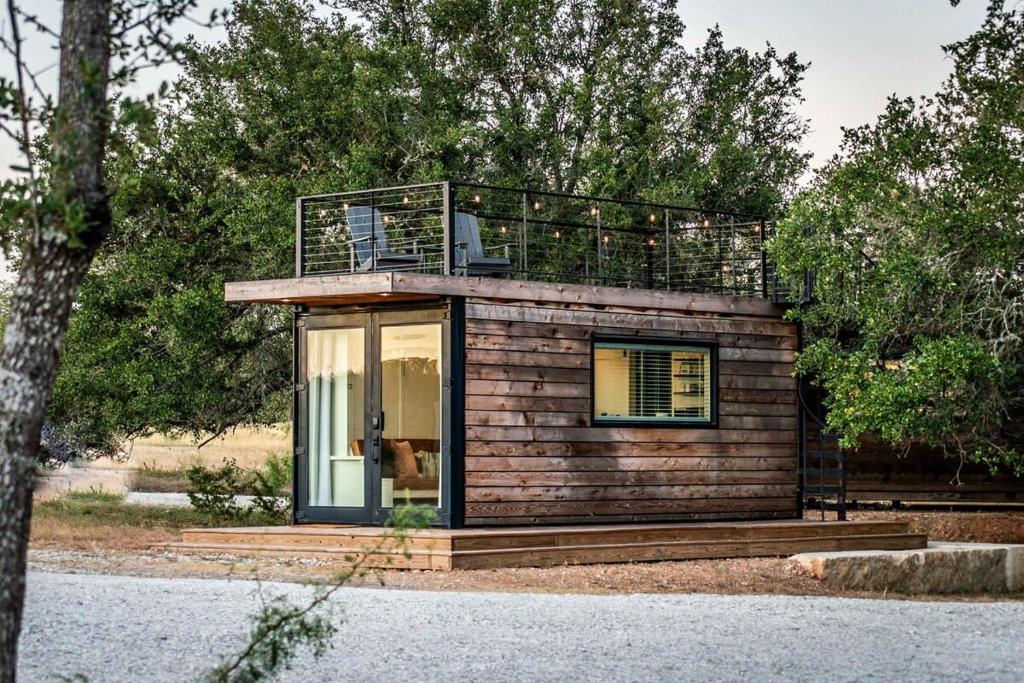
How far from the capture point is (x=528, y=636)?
832 centimetres

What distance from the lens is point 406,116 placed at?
19.9m

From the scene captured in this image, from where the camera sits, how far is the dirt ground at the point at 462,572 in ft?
37.5

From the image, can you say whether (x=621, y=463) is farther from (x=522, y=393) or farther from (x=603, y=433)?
(x=522, y=393)

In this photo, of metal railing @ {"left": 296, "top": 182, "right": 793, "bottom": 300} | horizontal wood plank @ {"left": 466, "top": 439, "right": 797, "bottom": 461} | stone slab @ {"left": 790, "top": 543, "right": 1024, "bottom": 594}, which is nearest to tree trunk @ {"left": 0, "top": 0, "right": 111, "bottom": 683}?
horizontal wood plank @ {"left": 466, "top": 439, "right": 797, "bottom": 461}

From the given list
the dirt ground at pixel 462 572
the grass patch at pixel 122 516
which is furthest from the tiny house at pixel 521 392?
the grass patch at pixel 122 516

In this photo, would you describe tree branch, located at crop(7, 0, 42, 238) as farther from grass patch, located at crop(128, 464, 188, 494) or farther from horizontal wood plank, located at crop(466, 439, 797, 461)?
grass patch, located at crop(128, 464, 188, 494)

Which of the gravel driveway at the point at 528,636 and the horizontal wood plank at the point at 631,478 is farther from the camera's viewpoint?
the horizontal wood plank at the point at 631,478

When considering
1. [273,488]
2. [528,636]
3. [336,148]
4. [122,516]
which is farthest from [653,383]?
[122,516]

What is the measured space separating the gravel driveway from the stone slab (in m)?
2.06

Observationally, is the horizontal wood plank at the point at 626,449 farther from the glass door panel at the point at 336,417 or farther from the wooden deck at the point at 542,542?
the glass door panel at the point at 336,417

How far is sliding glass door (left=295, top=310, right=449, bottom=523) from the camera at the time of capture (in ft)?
43.8

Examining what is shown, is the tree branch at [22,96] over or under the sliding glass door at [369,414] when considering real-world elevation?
over

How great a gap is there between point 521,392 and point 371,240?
2.07m

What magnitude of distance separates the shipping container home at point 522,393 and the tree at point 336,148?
4.38m
